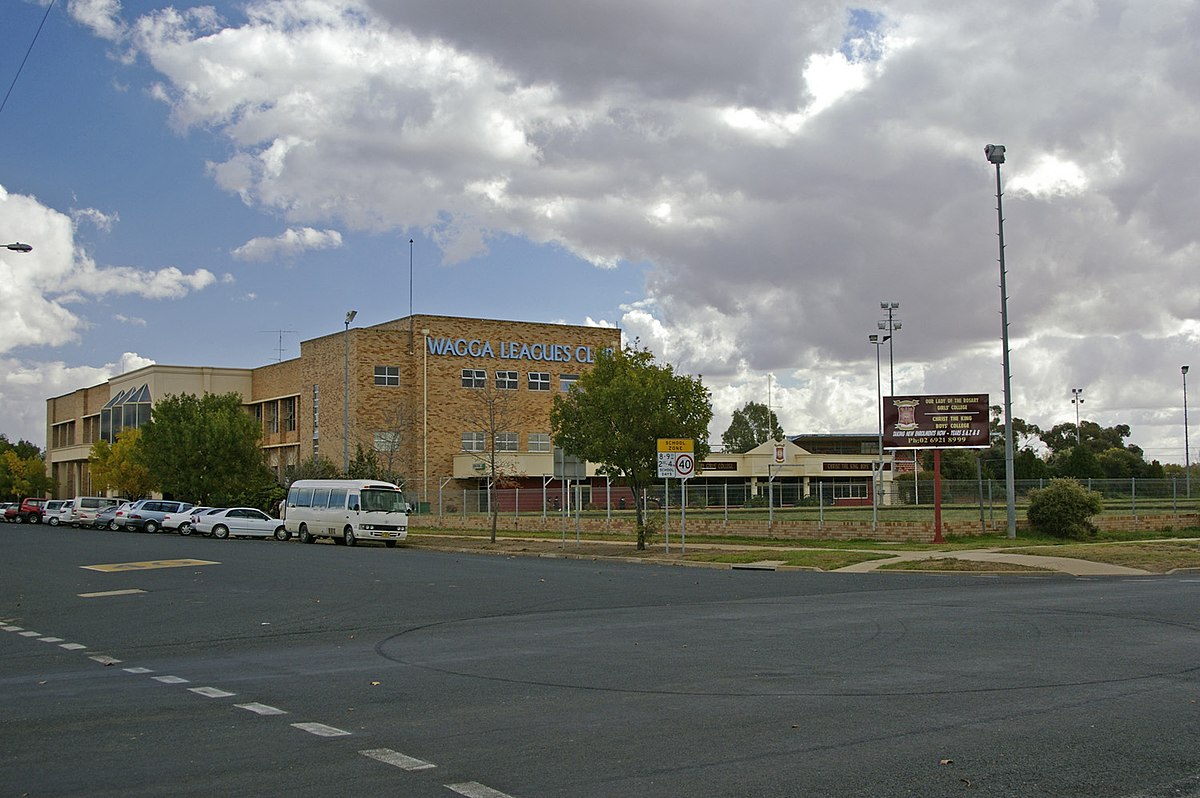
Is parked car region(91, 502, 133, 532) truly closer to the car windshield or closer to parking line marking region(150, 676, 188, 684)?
the car windshield

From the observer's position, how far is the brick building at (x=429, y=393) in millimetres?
73438

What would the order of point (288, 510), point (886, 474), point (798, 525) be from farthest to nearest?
point (886, 474), point (288, 510), point (798, 525)

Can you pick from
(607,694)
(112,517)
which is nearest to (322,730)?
(607,694)

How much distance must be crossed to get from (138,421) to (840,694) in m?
91.1

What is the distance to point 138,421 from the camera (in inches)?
3622

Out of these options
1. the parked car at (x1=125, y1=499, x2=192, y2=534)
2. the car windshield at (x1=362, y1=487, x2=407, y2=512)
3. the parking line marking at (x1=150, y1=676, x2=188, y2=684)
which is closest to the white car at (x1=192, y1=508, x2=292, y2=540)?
the parked car at (x1=125, y1=499, x2=192, y2=534)

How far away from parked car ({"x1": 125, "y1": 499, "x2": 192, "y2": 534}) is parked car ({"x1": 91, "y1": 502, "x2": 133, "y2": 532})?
0.46 m

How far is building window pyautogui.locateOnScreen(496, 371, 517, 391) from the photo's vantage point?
258ft

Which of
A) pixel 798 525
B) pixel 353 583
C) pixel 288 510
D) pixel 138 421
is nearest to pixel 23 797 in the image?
pixel 353 583

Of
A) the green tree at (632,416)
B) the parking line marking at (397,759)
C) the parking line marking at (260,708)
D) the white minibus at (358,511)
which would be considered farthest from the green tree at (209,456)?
the parking line marking at (397,759)

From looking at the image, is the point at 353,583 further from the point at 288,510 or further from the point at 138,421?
the point at 138,421

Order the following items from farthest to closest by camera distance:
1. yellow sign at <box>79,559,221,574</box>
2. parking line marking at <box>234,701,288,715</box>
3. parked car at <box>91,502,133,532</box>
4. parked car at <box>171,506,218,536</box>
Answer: parked car at <box>91,502,133,532</box>, parked car at <box>171,506,218,536</box>, yellow sign at <box>79,559,221,574</box>, parking line marking at <box>234,701,288,715</box>

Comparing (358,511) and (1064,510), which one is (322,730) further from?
(358,511)

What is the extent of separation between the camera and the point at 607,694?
396 inches
